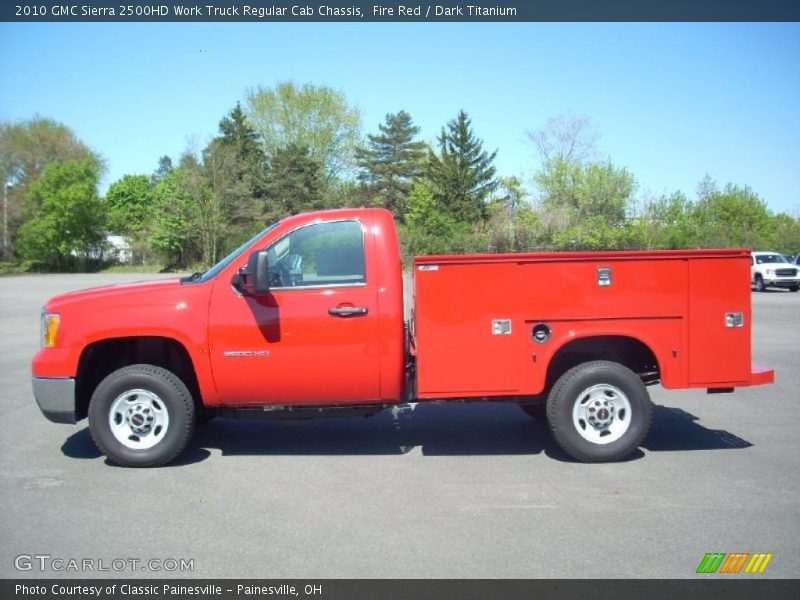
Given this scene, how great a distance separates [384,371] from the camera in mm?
5828

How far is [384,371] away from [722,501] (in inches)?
107

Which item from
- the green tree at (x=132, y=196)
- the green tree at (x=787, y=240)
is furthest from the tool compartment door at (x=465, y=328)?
the green tree at (x=132, y=196)

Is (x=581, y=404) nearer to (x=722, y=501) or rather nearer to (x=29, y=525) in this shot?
(x=722, y=501)

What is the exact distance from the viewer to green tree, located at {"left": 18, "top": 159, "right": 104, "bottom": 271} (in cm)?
6056

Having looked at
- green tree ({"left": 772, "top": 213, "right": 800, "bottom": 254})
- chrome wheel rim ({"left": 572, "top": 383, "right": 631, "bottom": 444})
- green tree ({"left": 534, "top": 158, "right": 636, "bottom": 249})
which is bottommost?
chrome wheel rim ({"left": 572, "top": 383, "right": 631, "bottom": 444})

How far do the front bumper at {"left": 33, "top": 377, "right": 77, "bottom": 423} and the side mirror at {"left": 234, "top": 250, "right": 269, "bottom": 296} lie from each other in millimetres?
1700

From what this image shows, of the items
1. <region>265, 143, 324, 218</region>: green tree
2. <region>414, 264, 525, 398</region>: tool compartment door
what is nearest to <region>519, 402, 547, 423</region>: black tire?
<region>414, 264, 525, 398</region>: tool compartment door

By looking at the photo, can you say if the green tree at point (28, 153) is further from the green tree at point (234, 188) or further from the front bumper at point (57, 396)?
the front bumper at point (57, 396)

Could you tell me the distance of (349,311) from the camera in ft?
19.0

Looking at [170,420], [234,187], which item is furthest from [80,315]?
[234,187]

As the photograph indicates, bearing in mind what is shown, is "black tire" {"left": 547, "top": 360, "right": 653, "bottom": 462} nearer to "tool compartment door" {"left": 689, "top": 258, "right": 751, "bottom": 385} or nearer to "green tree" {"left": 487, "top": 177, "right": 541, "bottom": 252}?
"tool compartment door" {"left": 689, "top": 258, "right": 751, "bottom": 385}

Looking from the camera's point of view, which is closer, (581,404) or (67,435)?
(581,404)

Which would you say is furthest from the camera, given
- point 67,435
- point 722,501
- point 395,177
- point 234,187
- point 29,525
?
point 395,177

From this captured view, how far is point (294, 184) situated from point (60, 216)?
21.5 m
